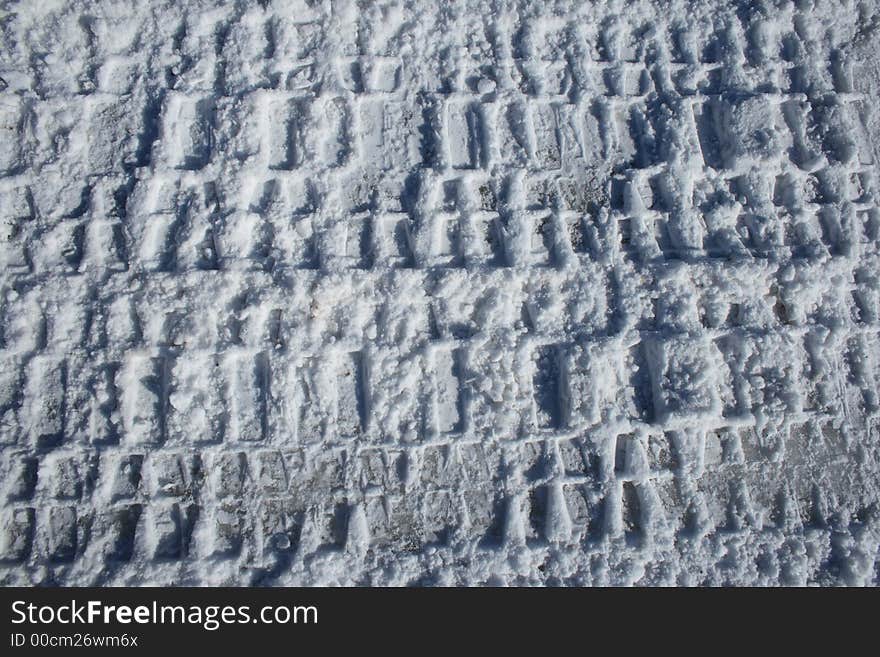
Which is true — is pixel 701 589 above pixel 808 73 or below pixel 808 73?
below

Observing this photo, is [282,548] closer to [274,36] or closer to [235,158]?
[235,158]

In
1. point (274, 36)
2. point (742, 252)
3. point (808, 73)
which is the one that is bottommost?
point (742, 252)

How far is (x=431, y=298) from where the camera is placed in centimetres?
123

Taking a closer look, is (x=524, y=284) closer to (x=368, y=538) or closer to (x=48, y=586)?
(x=368, y=538)

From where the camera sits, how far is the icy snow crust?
117cm

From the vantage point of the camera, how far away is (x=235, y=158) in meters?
1.27

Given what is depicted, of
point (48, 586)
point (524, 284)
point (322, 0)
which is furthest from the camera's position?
point (322, 0)

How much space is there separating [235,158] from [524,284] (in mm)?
640

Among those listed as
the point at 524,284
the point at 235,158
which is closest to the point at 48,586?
the point at 235,158

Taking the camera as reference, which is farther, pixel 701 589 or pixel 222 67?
pixel 222 67

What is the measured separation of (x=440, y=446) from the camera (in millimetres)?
1206

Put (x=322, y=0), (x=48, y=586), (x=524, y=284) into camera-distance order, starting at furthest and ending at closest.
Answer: (x=322, y=0), (x=524, y=284), (x=48, y=586)

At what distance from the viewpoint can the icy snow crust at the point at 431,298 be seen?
3.84ft

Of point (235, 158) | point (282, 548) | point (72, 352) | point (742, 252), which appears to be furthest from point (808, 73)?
point (72, 352)
